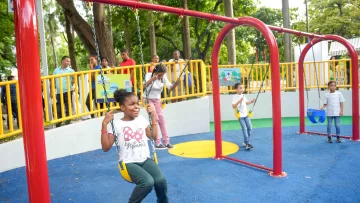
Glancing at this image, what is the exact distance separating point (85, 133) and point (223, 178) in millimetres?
3495

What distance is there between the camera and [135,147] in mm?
3389

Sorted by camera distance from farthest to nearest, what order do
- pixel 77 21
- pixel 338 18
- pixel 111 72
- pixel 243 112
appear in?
pixel 338 18 → pixel 77 21 → pixel 111 72 → pixel 243 112

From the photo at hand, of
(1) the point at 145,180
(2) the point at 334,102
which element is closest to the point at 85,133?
(1) the point at 145,180

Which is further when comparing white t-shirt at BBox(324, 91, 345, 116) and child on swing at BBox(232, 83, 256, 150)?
white t-shirt at BBox(324, 91, 345, 116)

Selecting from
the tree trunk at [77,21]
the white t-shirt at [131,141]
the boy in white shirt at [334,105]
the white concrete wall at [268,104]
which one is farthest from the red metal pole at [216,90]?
the tree trunk at [77,21]

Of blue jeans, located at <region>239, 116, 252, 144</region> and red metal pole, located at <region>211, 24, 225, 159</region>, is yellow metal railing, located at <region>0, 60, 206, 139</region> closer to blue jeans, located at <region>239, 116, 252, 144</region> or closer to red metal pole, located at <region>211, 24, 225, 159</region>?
red metal pole, located at <region>211, 24, 225, 159</region>

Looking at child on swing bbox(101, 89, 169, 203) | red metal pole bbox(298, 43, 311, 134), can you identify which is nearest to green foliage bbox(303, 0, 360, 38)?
red metal pole bbox(298, 43, 311, 134)

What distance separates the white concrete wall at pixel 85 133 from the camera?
5821mm

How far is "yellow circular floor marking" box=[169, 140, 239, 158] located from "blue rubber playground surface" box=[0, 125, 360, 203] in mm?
231

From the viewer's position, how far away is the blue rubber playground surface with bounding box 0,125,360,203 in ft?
14.0

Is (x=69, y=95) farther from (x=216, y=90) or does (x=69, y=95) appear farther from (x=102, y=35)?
(x=102, y=35)

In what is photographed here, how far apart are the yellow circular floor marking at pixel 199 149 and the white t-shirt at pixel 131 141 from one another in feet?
10.5

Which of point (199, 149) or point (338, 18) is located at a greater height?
point (338, 18)

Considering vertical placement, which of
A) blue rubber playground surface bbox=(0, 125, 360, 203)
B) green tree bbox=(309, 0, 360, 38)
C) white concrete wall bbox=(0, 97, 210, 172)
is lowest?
blue rubber playground surface bbox=(0, 125, 360, 203)
